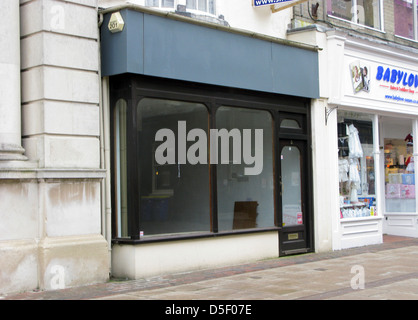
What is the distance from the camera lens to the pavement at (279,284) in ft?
24.4

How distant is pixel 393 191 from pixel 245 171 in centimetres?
610

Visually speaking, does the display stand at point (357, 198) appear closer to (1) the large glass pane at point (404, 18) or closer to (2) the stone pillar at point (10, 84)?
(1) the large glass pane at point (404, 18)

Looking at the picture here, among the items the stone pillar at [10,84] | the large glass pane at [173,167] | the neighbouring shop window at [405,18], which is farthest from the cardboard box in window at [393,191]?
the stone pillar at [10,84]

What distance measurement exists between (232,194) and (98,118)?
3292mm

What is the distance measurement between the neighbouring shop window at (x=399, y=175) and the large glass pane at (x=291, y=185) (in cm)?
474

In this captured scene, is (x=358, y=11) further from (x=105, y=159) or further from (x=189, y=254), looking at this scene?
(x=105, y=159)

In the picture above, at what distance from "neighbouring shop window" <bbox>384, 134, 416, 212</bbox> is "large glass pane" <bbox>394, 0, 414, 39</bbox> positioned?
9.23 feet

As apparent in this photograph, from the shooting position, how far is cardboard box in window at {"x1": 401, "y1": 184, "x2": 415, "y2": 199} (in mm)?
15258

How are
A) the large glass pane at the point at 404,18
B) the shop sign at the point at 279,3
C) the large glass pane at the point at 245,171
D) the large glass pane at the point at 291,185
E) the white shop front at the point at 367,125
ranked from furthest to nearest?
the large glass pane at the point at 404,18 < the white shop front at the point at 367,125 < the large glass pane at the point at 291,185 < the shop sign at the point at 279,3 < the large glass pane at the point at 245,171

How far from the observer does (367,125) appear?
13.7 metres

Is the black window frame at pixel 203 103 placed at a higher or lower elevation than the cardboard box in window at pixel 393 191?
higher

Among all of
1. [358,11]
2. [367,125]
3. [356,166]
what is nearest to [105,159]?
[356,166]

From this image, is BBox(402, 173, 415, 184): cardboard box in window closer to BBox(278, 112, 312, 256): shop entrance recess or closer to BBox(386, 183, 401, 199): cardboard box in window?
BBox(386, 183, 401, 199): cardboard box in window

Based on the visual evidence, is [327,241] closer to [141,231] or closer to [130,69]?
[141,231]
